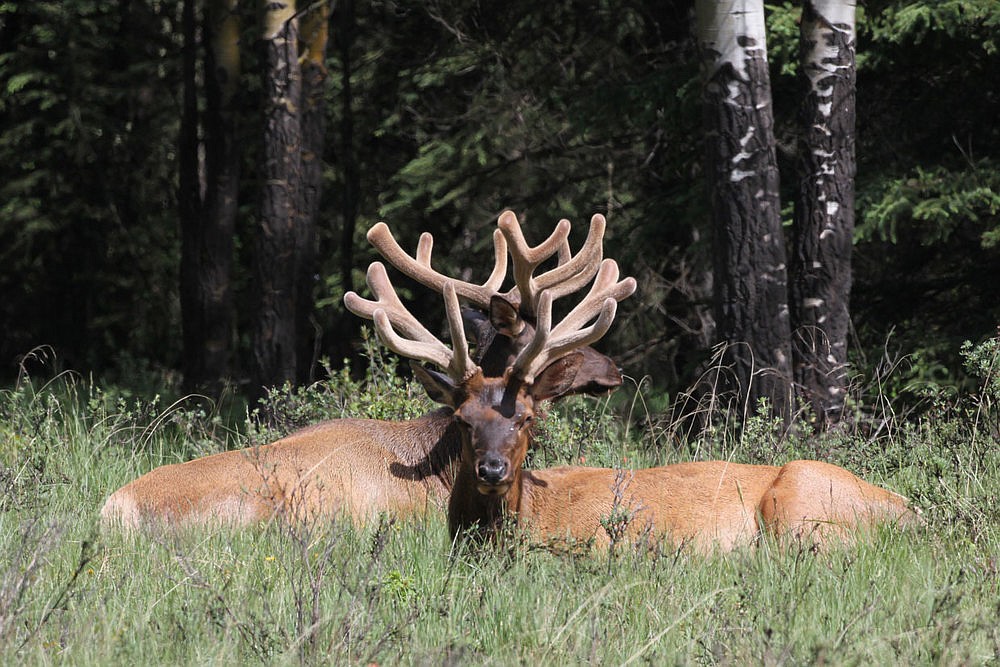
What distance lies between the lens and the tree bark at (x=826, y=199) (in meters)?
8.11

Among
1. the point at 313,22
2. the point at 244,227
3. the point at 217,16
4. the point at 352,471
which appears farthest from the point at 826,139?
the point at 244,227

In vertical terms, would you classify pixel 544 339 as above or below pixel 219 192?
below

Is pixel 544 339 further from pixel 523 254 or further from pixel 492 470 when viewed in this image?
pixel 523 254

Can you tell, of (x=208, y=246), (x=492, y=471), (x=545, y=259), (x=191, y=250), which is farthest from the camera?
(x=191, y=250)

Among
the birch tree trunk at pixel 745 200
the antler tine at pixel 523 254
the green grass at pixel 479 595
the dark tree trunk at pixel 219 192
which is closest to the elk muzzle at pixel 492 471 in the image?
the green grass at pixel 479 595

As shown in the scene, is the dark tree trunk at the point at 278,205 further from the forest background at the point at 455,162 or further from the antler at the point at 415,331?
the antler at the point at 415,331

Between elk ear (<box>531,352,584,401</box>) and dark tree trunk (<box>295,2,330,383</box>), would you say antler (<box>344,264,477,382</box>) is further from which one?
dark tree trunk (<box>295,2,330,383</box>)

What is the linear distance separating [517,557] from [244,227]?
15.8 metres

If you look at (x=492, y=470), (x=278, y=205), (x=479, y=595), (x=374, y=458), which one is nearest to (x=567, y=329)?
(x=374, y=458)

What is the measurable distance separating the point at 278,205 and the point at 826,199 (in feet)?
13.9

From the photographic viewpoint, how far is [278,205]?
10039mm

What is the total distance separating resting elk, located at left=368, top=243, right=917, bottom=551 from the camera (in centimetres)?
566

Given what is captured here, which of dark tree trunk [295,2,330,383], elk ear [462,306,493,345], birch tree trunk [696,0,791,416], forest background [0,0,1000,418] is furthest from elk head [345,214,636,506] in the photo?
dark tree trunk [295,2,330,383]

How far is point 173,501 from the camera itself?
21.1ft
